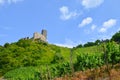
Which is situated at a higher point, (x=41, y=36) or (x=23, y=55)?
(x=41, y=36)

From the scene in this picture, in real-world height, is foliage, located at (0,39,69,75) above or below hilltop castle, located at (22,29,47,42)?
below

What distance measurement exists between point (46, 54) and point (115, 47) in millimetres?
34638

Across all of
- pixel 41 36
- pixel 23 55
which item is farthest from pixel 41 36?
pixel 23 55

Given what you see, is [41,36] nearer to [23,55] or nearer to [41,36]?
[41,36]

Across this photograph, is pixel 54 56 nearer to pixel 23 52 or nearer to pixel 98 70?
pixel 23 52

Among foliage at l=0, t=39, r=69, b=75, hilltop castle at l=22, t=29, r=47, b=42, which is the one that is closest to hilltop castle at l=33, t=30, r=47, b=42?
hilltop castle at l=22, t=29, r=47, b=42

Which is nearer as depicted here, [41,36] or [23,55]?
[23,55]

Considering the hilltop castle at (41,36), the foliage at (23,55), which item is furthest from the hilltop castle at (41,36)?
the foliage at (23,55)

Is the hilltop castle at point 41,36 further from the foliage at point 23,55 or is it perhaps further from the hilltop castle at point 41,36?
the foliage at point 23,55

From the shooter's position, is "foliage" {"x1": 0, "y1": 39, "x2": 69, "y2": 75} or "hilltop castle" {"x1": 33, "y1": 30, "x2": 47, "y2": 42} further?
"hilltop castle" {"x1": 33, "y1": 30, "x2": 47, "y2": 42}

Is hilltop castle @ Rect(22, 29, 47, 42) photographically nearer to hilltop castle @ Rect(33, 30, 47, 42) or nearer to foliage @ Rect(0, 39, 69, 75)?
hilltop castle @ Rect(33, 30, 47, 42)

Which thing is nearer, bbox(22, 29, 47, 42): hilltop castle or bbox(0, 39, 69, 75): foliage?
bbox(0, 39, 69, 75): foliage

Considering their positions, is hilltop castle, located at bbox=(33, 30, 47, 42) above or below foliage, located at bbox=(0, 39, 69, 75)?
above

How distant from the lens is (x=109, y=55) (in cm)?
4112
